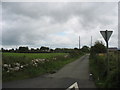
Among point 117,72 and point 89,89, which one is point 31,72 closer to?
point 89,89

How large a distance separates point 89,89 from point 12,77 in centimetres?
594

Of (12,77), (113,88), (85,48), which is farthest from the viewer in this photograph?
(85,48)

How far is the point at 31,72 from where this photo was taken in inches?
557

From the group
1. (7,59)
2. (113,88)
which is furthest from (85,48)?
(113,88)

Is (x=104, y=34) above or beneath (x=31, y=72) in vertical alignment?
above

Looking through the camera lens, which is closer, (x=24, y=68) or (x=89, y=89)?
(x=89, y=89)

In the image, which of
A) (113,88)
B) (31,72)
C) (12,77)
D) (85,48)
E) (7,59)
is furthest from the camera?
(85,48)

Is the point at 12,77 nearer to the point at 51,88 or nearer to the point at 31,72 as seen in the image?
the point at 31,72

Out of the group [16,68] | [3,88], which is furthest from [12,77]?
[3,88]

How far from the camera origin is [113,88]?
7434 mm

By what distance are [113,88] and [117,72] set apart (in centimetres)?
68

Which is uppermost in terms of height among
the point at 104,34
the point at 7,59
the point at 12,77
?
the point at 104,34

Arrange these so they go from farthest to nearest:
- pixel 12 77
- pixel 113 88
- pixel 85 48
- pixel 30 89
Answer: pixel 85 48
pixel 12 77
pixel 30 89
pixel 113 88

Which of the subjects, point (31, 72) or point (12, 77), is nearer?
point (12, 77)
